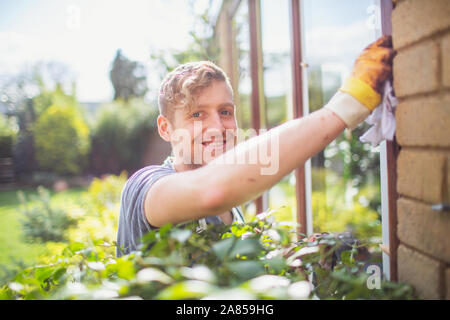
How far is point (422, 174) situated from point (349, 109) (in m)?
0.26

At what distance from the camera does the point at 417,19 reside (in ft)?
2.95

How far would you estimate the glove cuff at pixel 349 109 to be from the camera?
3.12ft

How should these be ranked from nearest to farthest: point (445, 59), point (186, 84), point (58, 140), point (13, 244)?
point (445, 59), point (186, 84), point (13, 244), point (58, 140)

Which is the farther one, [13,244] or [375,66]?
[13,244]

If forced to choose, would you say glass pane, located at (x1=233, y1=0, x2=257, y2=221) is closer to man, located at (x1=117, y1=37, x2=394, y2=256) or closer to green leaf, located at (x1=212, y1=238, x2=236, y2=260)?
man, located at (x1=117, y1=37, x2=394, y2=256)

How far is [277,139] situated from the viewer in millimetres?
932

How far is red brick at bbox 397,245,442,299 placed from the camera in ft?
2.76

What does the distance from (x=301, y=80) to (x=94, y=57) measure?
12.2 m

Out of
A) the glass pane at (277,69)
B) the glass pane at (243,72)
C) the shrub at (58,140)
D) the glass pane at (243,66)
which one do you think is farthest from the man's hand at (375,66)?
the shrub at (58,140)

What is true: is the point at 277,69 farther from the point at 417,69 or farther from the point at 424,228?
the point at 424,228

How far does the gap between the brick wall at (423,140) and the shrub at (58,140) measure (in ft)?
49.4

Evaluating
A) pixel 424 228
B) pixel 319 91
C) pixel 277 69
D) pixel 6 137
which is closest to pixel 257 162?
pixel 424 228
